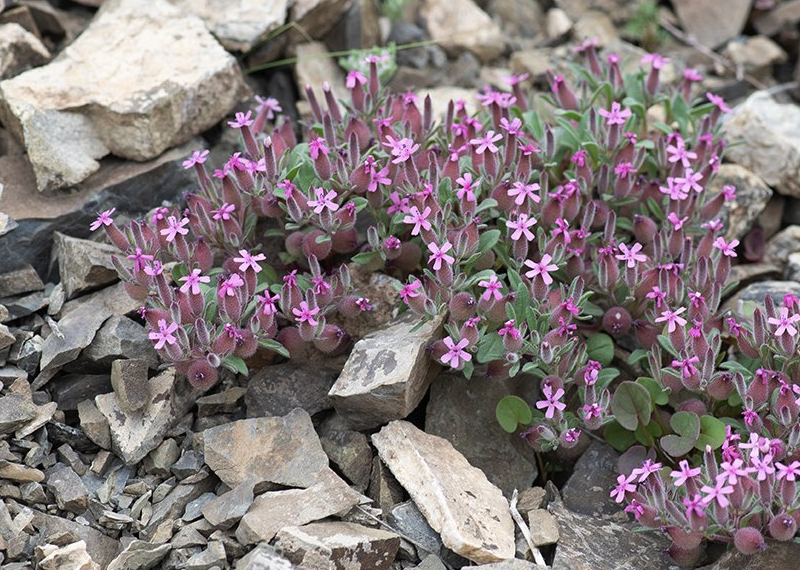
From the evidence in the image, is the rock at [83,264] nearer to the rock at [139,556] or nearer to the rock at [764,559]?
the rock at [139,556]

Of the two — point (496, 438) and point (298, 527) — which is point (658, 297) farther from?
point (298, 527)

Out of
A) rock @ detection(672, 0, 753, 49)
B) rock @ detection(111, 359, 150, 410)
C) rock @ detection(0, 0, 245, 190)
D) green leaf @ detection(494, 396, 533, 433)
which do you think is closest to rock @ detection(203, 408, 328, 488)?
rock @ detection(111, 359, 150, 410)

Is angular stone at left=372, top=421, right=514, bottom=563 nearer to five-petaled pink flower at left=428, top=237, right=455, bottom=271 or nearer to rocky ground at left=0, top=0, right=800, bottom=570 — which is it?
rocky ground at left=0, top=0, right=800, bottom=570

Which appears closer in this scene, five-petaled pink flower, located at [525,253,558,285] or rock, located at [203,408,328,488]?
rock, located at [203,408,328,488]

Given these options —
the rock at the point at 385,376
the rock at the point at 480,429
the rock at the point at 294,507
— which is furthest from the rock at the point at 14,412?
the rock at the point at 480,429

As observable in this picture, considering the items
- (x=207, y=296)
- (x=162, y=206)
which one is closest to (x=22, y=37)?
(x=162, y=206)

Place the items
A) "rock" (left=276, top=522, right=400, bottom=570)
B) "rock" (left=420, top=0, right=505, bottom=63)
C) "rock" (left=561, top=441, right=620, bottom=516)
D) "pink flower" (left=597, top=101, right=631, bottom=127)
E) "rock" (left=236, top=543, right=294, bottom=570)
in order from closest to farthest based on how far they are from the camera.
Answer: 1. "rock" (left=236, top=543, right=294, bottom=570)
2. "rock" (left=276, top=522, right=400, bottom=570)
3. "rock" (left=561, top=441, right=620, bottom=516)
4. "pink flower" (left=597, top=101, right=631, bottom=127)
5. "rock" (left=420, top=0, right=505, bottom=63)

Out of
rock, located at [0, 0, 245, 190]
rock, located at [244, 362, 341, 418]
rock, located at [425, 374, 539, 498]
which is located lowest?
rock, located at [425, 374, 539, 498]

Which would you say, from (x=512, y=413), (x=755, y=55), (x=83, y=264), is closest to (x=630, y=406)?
(x=512, y=413)
